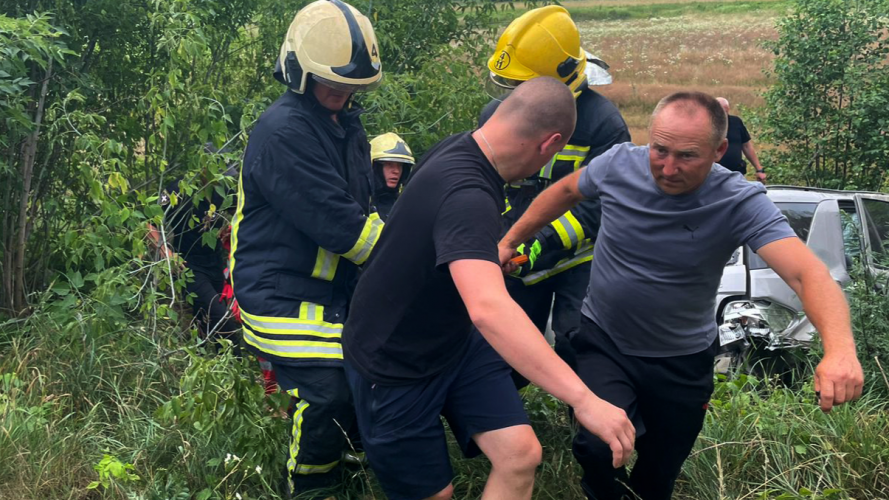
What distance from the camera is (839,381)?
2691 mm

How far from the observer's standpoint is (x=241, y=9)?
264 inches

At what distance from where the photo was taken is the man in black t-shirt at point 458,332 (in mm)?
2535

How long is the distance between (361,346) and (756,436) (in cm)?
193

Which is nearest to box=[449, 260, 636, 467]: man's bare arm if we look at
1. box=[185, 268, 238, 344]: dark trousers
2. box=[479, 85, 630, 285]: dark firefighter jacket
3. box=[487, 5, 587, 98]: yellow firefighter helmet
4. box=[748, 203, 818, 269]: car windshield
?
box=[479, 85, 630, 285]: dark firefighter jacket

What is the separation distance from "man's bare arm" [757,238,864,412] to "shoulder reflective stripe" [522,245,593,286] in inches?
50.4

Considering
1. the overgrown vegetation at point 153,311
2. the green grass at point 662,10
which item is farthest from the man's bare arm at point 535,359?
the green grass at point 662,10

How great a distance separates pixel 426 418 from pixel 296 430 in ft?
2.39

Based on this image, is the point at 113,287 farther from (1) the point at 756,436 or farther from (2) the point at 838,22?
(2) the point at 838,22

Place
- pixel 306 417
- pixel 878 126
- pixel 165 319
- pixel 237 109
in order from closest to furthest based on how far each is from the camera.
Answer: pixel 306 417 → pixel 165 319 → pixel 237 109 → pixel 878 126

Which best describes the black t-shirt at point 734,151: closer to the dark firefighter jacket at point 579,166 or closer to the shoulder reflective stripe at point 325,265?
the dark firefighter jacket at point 579,166

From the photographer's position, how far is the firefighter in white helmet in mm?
3494

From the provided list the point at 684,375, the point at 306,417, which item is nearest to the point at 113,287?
the point at 306,417

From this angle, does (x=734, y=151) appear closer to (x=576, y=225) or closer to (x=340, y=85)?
(x=576, y=225)

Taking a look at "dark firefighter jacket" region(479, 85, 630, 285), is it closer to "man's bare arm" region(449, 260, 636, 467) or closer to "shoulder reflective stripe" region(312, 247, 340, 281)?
"shoulder reflective stripe" region(312, 247, 340, 281)
